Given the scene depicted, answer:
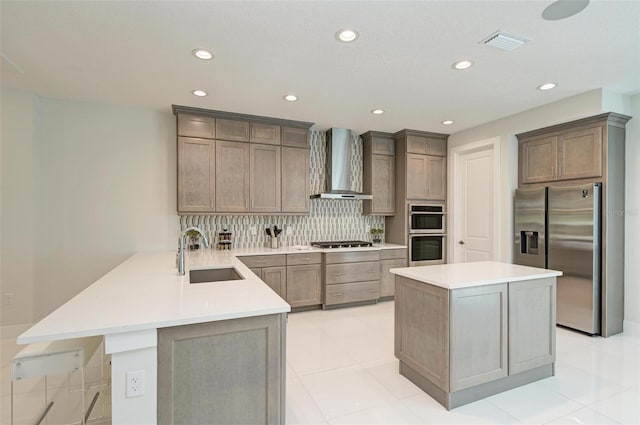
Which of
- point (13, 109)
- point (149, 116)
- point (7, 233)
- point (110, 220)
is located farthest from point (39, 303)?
point (149, 116)

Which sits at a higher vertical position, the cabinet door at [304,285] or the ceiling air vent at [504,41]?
the ceiling air vent at [504,41]

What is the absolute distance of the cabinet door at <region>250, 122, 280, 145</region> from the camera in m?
4.32

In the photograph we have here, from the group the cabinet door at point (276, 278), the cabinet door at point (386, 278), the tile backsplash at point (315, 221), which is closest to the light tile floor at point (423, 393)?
the cabinet door at point (276, 278)

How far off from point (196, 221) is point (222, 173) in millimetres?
784

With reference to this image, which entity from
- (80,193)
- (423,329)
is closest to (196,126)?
(80,193)

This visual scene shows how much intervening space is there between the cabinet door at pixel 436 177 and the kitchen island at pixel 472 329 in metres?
2.73

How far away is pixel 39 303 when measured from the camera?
3.64 meters

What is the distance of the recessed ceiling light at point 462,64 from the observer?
2.75m

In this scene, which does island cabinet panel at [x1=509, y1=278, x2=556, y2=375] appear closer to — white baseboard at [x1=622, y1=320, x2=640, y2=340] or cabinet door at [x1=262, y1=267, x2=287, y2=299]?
white baseboard at [x1=622, y1=320, x2=640, y2=340]

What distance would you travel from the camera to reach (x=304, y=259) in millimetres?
4367

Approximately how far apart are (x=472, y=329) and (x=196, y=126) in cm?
375

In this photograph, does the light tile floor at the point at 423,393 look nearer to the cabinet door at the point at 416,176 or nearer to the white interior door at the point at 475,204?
the white interior door at the point at 475,204

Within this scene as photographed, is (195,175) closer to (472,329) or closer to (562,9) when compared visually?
(472,329)

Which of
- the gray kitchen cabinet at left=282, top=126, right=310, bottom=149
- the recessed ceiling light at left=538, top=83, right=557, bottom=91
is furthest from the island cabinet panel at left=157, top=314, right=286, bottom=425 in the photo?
the recessed ceiling light at left=538, top=83, right=557, bottom=91
